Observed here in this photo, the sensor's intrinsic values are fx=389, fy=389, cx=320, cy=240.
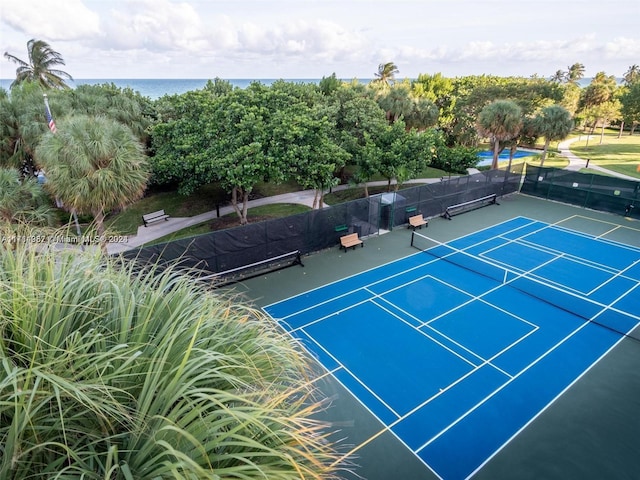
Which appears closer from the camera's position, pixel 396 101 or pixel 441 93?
pixel 396 101

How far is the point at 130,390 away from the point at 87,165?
32.5ft

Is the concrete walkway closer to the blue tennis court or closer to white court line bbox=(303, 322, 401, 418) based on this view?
white court line bbox=(303, 322, 401, 418)

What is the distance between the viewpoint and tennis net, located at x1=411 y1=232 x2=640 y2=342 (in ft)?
38.8

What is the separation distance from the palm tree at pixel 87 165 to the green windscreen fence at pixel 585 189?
2247 cm

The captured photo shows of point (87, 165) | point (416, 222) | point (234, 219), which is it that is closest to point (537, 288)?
point (416, 222)

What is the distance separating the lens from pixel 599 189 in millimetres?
21547

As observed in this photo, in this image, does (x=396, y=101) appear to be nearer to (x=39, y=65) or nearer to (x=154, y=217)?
(x=154, y=217)

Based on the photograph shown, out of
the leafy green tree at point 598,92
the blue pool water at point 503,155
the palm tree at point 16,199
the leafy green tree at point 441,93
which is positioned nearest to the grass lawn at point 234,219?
the palm tree at point 16,199

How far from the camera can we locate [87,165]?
10.9m

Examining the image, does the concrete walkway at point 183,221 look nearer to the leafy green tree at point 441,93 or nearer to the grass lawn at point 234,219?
the grass lawn at point 234,219

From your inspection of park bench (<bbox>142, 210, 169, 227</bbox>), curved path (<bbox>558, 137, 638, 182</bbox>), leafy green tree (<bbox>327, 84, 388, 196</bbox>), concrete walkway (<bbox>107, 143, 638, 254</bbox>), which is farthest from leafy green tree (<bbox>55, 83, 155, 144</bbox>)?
curved path (<bbox>558, 137, 638, 182</bbox>)

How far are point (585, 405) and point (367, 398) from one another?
493 cm

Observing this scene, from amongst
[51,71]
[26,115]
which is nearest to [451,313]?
[26,115]

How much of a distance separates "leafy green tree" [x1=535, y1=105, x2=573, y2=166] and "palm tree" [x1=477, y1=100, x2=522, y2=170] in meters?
1.89
